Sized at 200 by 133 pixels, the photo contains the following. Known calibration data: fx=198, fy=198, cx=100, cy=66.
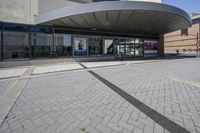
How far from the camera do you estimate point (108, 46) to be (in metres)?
25.7

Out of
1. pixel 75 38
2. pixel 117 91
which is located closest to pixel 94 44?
pixel 75 38

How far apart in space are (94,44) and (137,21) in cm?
630

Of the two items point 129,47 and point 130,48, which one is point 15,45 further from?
point 130,48

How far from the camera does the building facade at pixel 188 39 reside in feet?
245

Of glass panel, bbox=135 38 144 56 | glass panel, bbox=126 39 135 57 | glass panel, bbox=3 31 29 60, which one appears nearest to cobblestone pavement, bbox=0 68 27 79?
glass panel, bbox=3 31 29 60

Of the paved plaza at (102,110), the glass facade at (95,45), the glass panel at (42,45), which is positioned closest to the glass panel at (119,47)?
the glass facade at (95,45)

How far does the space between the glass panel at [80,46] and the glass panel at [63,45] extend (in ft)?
2.62

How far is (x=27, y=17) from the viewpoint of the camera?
18469 mm

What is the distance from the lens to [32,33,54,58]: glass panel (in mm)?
19141

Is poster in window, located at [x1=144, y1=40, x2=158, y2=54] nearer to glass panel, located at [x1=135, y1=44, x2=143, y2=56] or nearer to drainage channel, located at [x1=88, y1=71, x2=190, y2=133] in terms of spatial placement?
glass panel, located at [x1=135, y1=44, x2=143, y2=56]

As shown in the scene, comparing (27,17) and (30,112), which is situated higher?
(27,17)

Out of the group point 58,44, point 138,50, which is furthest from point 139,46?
point 58,44

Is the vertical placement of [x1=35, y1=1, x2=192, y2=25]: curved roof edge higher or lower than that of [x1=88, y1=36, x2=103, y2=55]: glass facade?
higher

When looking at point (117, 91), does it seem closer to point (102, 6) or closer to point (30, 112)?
point (30, 112)
